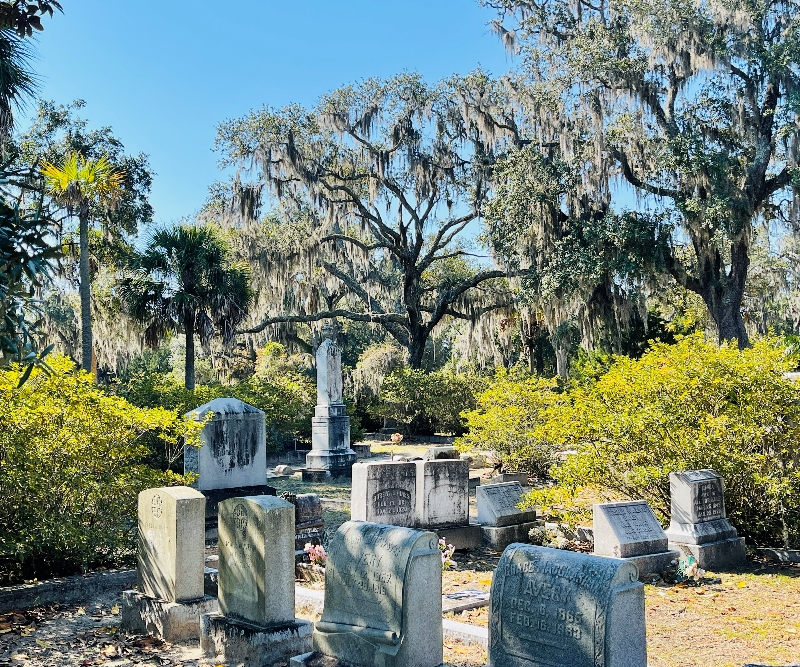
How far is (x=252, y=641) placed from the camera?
574cm

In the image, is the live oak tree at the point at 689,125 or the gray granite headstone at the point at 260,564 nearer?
the gray granite headstone at the point at 260,564

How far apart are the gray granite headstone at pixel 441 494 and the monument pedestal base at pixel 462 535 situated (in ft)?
0.41

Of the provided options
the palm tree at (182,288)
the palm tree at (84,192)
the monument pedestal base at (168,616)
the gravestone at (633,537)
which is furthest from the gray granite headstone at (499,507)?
the palm tree at (182,288)

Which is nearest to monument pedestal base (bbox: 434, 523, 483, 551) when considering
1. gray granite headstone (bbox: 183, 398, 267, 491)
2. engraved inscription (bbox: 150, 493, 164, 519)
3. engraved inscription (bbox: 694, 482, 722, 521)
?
engraved inscription (bbox: 694, 482, 722, 521)

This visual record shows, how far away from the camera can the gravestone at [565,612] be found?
422 centimetres

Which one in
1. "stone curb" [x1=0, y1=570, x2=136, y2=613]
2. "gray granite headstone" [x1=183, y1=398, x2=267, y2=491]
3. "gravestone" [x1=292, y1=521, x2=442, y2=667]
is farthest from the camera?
"gray granite headstone" [x1=183, y1=398, x2=267, y2=491]

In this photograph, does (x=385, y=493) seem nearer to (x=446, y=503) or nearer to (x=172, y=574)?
(x=446, y=503)

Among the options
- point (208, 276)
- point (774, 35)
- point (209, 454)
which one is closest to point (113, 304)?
point (208, 276)

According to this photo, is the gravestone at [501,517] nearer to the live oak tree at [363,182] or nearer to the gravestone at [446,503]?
the gravestone at [446,503]

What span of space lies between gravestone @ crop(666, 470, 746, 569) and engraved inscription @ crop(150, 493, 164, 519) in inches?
233

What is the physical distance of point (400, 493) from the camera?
33.5ft

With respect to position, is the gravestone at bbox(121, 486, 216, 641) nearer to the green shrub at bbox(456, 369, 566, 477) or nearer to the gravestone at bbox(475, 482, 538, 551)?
the gravestone at bbox(475, 482, 538, 551)

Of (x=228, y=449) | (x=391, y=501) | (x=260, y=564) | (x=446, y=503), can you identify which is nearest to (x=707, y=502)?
(x=446, y=503)

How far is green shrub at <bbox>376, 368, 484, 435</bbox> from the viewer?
26734 mm
